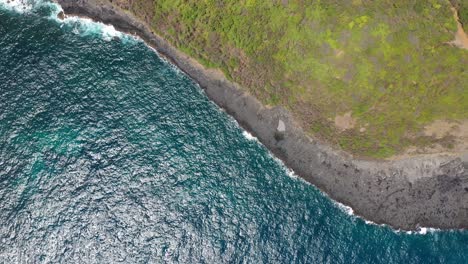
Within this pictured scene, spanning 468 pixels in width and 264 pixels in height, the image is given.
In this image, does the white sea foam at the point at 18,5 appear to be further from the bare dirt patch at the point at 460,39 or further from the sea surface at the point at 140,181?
the bare dirt patch at the point at 460,39

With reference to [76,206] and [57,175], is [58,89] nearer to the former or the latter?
[57,175]

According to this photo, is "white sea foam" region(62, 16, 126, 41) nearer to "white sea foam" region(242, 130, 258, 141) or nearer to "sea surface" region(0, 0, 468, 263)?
"sea surface" region(0, 0, 468, 263)

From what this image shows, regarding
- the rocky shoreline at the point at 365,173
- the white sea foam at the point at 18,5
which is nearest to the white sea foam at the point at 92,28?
the white sea foam at the point at 18,5

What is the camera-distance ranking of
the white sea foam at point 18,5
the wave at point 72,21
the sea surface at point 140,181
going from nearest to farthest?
1. the sea surface at point 140,181
2. the wave at point 72,21
3. the white sea foam at point 18,5

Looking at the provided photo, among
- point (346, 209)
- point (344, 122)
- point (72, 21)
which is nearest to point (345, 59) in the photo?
point (344, 122)

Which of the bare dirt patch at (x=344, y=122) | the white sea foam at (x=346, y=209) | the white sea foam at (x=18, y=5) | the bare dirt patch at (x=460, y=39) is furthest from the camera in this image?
the white sea foam at (x=18, y=5)

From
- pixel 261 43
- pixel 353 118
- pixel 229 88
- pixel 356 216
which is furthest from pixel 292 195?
pixel 261 43

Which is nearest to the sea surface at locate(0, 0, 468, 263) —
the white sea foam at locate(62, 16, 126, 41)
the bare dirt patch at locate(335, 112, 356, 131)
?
the white sea foam at locate(62, 16, 126, 41)
